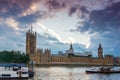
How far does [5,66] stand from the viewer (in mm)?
45969

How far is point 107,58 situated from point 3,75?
13332 cm

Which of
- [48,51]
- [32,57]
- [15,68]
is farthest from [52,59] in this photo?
[15,68]

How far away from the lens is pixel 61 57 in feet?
512

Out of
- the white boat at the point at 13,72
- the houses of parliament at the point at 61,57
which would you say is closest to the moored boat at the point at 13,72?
the white boat at the point at 13,72

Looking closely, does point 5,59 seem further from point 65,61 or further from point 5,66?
point 65,61

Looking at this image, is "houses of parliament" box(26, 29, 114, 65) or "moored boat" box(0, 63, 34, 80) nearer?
"moored boat" box(0, 63, 34, 80)

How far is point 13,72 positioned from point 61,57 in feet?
371

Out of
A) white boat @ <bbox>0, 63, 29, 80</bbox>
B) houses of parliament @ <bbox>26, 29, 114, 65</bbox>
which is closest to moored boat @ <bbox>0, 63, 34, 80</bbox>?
white boat @ <bbox>0, 63, 29, 80</bbox>

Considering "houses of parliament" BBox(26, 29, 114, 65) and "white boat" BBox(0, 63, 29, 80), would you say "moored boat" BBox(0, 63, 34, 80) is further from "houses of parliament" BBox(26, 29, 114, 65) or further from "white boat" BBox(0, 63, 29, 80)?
"houses of parliament" BBox(26, 29, 114, 65)

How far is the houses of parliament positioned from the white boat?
3549 inches

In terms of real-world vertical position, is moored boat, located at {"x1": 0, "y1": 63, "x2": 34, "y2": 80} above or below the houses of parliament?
below

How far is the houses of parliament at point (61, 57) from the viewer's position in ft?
461

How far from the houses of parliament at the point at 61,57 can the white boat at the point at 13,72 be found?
90136mm

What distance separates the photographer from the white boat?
4288 cm
